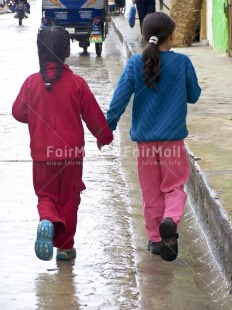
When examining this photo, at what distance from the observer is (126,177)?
312 inches

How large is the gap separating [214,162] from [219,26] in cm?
1007

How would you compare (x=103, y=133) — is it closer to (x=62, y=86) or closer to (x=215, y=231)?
(x=62, y=86)

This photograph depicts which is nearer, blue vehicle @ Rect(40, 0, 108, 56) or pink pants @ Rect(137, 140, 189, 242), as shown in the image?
pink pants @ Rect(137, 140, 189, 242)

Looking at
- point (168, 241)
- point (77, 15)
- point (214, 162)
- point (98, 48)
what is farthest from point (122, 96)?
point (77, 15)

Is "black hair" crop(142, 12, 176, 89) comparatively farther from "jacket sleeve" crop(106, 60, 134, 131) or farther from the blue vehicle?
the blue vehicle

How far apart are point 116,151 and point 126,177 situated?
1.21 m

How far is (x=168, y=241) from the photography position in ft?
16.9

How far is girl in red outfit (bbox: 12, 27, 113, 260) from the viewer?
5352 mm

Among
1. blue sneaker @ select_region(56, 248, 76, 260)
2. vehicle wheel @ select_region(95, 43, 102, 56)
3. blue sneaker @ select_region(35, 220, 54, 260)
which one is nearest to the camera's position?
blue sneaker @ select_region(35, 220, 54, 260)

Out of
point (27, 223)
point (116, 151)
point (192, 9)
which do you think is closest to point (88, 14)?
point (192, 9)

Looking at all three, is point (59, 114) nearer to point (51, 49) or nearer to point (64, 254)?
point (51, 49)

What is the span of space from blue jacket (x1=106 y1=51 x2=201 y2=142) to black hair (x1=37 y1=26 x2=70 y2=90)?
15.3 inches

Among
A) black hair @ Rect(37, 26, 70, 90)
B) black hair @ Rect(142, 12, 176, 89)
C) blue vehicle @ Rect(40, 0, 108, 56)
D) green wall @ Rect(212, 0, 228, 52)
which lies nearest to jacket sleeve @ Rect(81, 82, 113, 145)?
black hair @ Rect(37, 26, 70, 90)

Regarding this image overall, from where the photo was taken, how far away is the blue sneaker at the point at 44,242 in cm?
512
